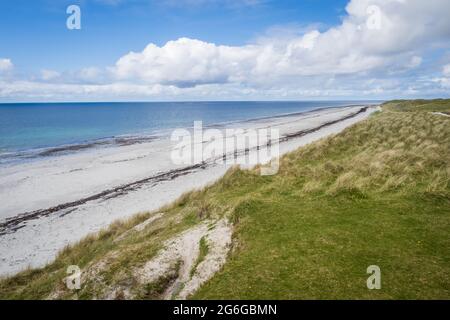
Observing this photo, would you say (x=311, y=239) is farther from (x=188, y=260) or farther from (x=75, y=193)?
(x=75, y=193)

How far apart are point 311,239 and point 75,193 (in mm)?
25361

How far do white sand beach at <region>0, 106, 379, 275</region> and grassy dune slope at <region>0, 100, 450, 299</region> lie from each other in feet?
10.5

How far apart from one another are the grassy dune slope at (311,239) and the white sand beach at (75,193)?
127 inches

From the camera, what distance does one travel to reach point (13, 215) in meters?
25.3

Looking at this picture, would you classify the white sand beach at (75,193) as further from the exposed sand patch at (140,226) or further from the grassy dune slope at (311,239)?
the exposed sand patch at (140,226)

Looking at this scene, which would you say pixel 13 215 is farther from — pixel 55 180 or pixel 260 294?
pixel 260 294

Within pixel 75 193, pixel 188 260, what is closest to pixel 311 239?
pixel 188 260

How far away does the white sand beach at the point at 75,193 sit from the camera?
20358 mm

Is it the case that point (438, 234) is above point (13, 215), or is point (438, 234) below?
above

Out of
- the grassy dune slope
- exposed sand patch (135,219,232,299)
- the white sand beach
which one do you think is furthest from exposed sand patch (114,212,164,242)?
exposed sand patch (135,219,232,299)

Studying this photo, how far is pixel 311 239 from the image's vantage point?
11969mm

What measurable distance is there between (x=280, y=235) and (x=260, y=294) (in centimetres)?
390

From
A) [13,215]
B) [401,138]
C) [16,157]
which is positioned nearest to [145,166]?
[13,215]

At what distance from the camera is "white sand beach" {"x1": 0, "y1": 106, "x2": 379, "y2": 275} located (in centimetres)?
2036
